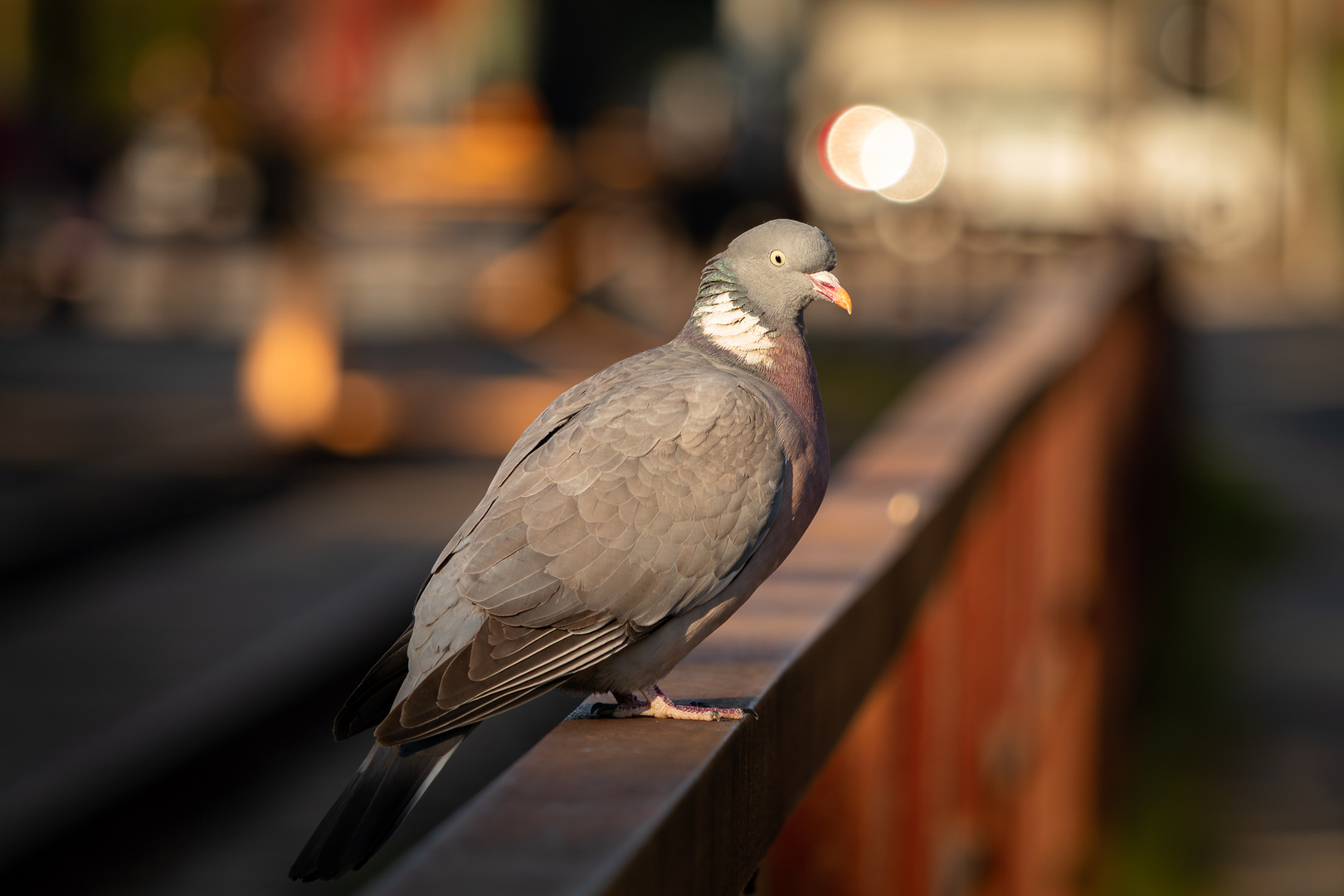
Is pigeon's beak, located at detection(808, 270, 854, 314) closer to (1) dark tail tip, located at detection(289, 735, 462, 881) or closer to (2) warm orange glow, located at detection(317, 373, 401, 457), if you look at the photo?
(1) dark tail tip, located at detection(289, 735, 462, 881)

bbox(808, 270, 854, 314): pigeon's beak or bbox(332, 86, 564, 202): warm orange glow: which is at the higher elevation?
bbox(332, 86, 564, 202): warm orange glow

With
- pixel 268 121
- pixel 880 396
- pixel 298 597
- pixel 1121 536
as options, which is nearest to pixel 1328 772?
pixel 1121 536

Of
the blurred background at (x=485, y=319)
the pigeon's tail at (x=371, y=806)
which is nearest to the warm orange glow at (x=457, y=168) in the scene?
the blurred background at (x=485, y=319)

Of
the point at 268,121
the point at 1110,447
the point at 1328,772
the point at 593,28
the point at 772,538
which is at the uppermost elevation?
the point at 593,28

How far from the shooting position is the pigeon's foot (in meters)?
1.67

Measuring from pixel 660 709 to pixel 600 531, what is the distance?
21cm

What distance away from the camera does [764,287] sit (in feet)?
6.28

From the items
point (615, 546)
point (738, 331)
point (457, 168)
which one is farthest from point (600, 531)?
point (457, 168)

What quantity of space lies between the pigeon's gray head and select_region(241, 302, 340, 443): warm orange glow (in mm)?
8279

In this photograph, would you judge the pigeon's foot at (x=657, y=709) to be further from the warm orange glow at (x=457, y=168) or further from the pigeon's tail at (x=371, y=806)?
the warm orange glow at (x=457, y=168)

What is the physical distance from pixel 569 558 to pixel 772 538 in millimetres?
254

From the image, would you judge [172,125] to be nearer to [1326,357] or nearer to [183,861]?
[1326,357]

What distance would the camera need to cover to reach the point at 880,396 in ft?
37.8

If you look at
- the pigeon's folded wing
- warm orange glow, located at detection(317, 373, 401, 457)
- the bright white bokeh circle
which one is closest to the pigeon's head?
the pigeon's folded wing
